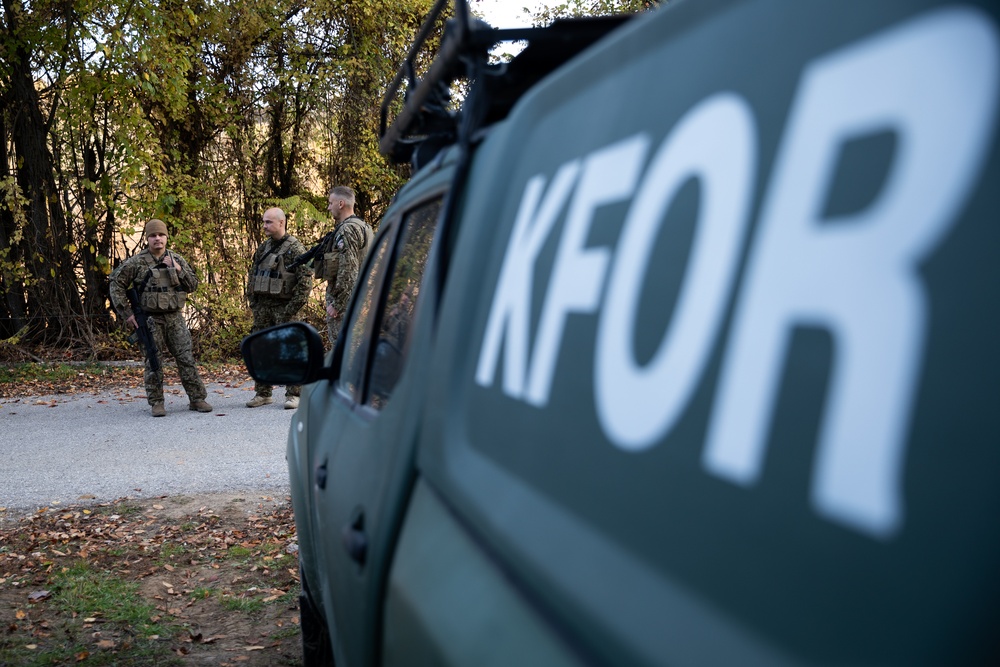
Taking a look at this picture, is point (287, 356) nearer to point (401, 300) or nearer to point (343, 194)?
point (401, 300)

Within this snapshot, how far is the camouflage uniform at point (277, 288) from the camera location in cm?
942

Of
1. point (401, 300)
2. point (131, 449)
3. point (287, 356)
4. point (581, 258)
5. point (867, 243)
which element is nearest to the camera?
point (867, 243)

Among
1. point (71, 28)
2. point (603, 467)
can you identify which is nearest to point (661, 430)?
point (603, 467)

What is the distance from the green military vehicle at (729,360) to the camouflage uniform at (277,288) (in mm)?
8320

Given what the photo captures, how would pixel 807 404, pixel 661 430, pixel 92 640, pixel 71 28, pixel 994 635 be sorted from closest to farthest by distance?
pixel 994 635 < pixel 807 404 < pixel 661 430 < pixel 92 640 < pixel 71 28

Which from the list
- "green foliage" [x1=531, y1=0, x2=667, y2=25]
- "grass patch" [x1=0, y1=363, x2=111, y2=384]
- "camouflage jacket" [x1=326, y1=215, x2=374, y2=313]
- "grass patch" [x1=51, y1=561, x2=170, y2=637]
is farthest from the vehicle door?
"green foliage" [x1=531, y1=0, x2=667, y2=25]

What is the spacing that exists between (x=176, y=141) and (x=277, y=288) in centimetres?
750

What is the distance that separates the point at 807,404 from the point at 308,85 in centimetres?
1620

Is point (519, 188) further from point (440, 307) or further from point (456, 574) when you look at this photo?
point (456, 574)

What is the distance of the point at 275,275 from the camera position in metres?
9.40

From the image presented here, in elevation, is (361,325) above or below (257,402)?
above

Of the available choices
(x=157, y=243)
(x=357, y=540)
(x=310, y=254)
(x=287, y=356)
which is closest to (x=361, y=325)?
(x=287, y=356)

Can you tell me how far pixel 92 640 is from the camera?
154 inches

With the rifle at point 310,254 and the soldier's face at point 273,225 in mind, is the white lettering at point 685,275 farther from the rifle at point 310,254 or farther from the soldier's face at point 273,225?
the soldier's face at point 273,225
